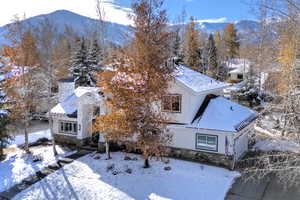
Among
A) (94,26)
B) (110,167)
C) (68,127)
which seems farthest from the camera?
(94,26)

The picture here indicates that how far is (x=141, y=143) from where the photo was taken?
1328cm

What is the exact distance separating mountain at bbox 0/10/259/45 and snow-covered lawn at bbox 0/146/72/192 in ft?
26.7

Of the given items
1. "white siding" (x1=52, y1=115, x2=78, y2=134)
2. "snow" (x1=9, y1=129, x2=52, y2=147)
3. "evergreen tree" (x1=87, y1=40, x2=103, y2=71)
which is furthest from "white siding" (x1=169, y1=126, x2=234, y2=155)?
"evergreen tree" (x1=87, y1=40, x2=103, y2=71)

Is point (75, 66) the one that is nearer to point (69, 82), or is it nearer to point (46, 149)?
point (69, 82)

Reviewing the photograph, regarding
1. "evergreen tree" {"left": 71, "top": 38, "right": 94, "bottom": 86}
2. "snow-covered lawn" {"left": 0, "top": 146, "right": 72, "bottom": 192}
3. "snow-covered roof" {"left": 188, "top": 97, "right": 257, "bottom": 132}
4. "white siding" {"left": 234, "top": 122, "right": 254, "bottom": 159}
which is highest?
"evergreen tree" {"left": 71, "top": 38, "right": 94, "bottom": 86}

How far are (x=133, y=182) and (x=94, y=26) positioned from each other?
61.0 ft

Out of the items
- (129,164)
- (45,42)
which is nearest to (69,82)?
(45,42)

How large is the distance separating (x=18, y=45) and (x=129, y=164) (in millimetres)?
11055

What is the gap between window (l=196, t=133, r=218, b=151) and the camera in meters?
14.9

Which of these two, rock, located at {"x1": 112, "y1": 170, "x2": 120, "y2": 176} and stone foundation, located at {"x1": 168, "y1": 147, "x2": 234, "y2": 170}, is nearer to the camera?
rock, located at {"x1": 112, "y1": 170, "x2": 120, "y2": 176}

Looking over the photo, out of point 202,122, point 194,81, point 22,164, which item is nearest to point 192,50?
point 194,81

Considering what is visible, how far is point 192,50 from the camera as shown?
36.0 meters

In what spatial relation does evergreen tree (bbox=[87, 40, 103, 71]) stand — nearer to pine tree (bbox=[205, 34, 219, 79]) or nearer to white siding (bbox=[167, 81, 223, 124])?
pine tree (bbox=[205, 34, 219, 79])

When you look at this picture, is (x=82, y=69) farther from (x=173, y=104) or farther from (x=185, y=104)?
(x=185, y=104)
